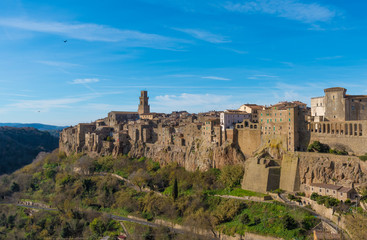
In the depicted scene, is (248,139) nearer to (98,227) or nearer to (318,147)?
(318,147)

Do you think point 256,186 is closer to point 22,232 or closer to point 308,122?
point 308,122

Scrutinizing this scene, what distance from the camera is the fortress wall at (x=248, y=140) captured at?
44.8 m

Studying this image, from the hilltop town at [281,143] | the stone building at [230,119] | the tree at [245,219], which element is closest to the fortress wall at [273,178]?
the hilltop town at [281,143]

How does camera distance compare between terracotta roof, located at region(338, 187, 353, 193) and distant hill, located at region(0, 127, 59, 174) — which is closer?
terracotta roof, located at region(338, 187, 353, 193)

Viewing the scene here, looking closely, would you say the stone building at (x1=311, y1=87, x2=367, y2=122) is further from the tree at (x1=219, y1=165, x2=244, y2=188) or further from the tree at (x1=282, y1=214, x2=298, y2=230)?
the tree at (x1=282, y1=214, x2=298, y2=230)

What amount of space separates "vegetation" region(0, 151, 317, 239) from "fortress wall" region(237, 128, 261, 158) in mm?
3174

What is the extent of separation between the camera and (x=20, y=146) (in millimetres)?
112812

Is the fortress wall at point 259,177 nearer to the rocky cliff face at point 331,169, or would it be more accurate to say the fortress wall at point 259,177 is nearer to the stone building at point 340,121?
the rocky cliff face at point 331,169

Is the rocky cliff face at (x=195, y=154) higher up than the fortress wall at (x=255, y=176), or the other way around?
the rocky cliff face at (x=195, y=154)

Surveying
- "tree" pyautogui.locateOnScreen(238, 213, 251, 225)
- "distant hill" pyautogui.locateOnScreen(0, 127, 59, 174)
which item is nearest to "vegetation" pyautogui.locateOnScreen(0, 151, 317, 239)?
"tree" pyautogui.locateOnScreen(238, 213, 251, 225)

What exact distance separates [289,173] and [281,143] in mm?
4326

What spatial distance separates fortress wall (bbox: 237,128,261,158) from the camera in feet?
147

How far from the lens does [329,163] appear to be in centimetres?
3550

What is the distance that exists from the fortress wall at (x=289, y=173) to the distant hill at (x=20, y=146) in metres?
86.9
